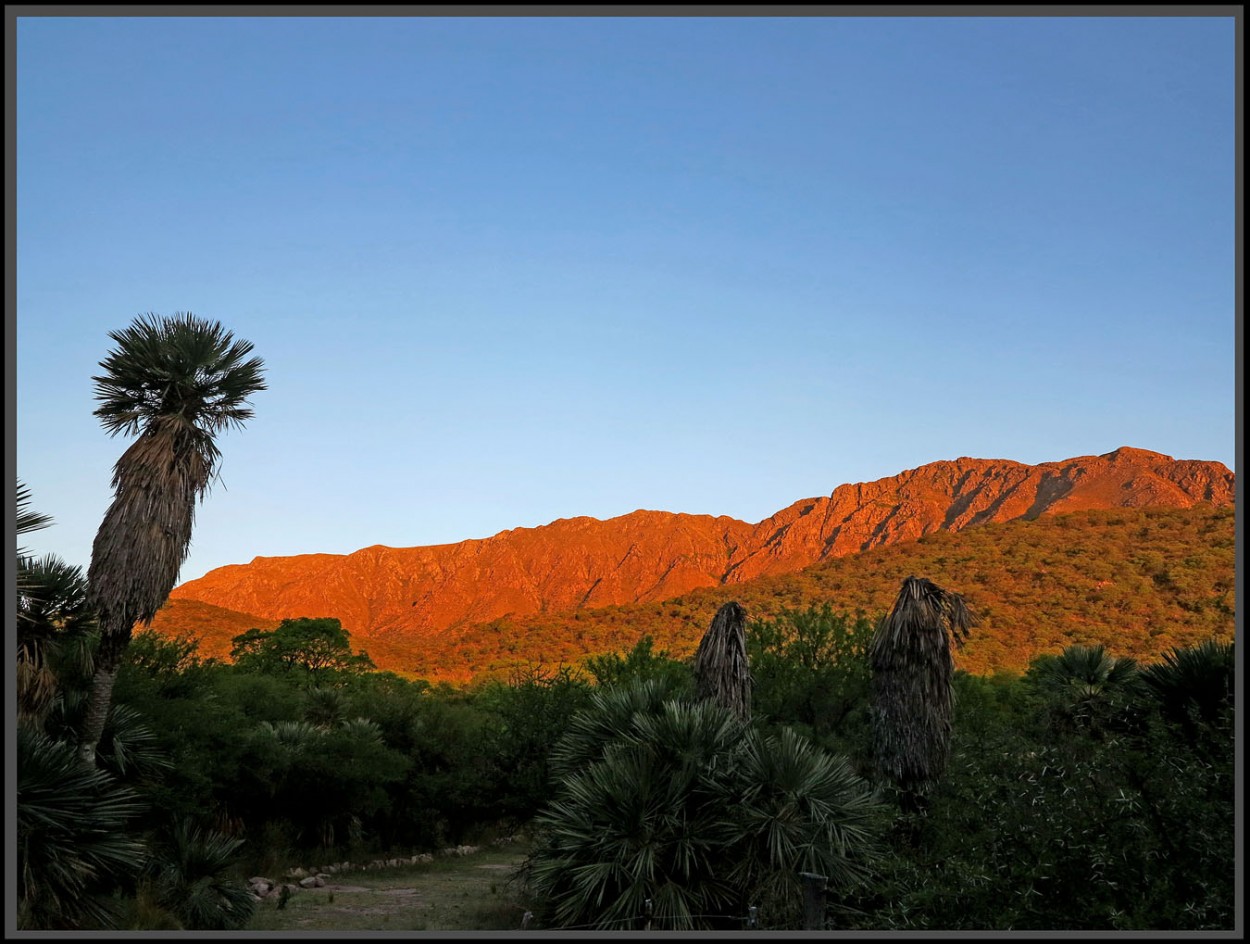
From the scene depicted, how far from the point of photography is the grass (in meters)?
15.8

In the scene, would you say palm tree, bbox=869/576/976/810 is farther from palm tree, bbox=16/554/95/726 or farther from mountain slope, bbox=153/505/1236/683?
mountain slope, bbox=153/505/1236/683

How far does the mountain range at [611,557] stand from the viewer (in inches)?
5561

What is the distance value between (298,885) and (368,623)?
485 ft

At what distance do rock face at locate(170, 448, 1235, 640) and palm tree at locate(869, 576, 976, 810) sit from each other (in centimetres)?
11817

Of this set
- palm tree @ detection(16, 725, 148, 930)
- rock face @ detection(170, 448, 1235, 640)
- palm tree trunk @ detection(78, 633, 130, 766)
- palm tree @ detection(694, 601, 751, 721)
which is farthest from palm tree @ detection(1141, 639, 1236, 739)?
rock face @ detection(170, 448, 1235, 640)

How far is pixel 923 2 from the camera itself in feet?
14.2

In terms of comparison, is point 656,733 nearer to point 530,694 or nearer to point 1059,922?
point 1059,922

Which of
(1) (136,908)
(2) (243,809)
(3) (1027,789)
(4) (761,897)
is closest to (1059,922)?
(3) (1027,789)

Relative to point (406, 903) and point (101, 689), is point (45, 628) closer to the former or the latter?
point (101, 689)

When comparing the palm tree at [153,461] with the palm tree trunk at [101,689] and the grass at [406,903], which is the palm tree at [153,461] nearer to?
the palm tree trunk at [101,689]

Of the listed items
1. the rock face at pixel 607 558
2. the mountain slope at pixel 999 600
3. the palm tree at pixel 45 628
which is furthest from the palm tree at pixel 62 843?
the rock face at pixel 607 558

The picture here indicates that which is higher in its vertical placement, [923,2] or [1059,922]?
[923,2]

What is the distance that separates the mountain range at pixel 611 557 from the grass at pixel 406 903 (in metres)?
107

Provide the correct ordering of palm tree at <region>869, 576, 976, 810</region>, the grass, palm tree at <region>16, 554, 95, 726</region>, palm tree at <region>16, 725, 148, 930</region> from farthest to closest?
the grass < palm tree at <region>869, 576, 976, 810</region> < palm tree at <region>16, 554, 95, 726</region> < palm tree at <region>16, 725, 148, 930</region>
